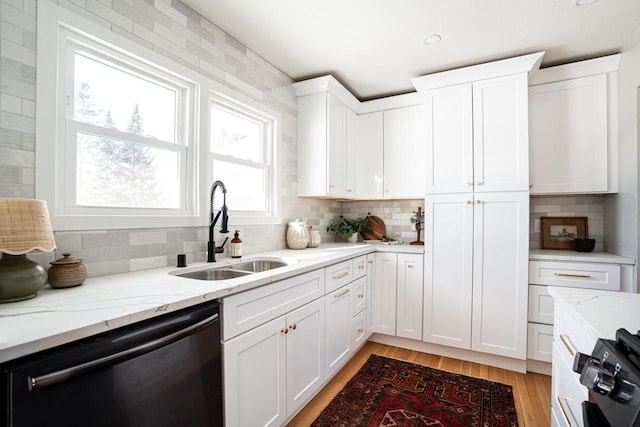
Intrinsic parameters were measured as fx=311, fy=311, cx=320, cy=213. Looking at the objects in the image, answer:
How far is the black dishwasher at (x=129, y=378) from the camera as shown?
0.76 m

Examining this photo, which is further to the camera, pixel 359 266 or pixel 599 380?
pixel 359 266

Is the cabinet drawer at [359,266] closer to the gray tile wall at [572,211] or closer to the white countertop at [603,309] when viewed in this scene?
the white countertop at [603,309]

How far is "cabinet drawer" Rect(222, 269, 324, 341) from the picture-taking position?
4.40ft

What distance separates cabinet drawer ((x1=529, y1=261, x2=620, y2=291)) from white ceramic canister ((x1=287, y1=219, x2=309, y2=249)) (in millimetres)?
1854

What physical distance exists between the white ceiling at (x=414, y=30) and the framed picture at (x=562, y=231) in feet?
4.46

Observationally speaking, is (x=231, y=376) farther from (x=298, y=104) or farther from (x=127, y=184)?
(x=298, y=104)

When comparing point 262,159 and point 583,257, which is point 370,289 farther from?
point 583,257

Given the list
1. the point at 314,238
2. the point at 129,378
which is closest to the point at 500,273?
the point at 314,238

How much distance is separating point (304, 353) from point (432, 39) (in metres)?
2.34

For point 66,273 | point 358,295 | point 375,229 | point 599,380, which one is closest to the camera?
point 599,380

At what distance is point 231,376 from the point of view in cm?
134

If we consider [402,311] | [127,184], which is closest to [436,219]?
[402,311]

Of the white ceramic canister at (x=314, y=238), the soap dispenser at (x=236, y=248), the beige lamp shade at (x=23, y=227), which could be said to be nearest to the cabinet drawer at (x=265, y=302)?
the soap dispenser at (x=236, y=248)

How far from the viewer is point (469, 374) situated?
2.46 metres
